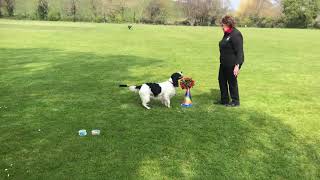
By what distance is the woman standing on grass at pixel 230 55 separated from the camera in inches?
430

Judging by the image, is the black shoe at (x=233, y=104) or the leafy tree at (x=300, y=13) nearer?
the black shoe at (x=233, y=104)

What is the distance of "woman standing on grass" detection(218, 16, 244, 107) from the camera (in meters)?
10.9

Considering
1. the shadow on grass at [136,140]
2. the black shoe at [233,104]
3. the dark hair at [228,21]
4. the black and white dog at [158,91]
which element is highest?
the dark hair at [228,21]

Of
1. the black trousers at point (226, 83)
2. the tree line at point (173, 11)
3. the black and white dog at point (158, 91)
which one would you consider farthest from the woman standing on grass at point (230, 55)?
the tree line at point (173, 11)

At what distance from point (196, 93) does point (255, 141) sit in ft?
16.1

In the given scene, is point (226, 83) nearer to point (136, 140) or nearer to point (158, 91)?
point (158, 91)

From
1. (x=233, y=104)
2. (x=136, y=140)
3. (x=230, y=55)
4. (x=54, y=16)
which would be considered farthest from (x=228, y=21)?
(x=54, y=16)

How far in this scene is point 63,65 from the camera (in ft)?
64.4

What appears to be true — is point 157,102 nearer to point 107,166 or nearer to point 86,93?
point 86,93

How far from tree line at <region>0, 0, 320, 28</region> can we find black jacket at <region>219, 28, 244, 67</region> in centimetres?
8751

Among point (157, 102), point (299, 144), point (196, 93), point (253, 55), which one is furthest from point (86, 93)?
point (253, 55)

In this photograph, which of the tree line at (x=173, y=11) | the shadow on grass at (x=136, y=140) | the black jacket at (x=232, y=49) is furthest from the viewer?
the tree line at (x=173, y=11)

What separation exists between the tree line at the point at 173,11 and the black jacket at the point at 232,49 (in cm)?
8751

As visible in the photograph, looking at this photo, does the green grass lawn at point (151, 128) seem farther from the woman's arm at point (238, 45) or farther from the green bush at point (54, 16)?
the green bush at point (54, 16)
